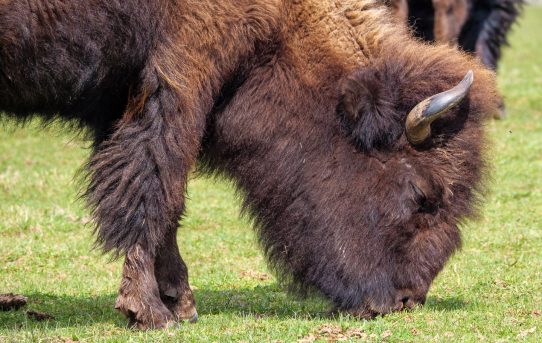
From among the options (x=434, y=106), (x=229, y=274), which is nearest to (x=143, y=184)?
(x=434, y=106)

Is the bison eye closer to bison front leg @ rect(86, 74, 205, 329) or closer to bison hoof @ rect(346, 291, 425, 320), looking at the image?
bison hoof @ rect(346, 291, 425, 320)

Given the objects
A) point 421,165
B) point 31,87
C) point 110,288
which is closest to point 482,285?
point 421,165

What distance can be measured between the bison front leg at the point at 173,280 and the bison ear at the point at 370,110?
131cm

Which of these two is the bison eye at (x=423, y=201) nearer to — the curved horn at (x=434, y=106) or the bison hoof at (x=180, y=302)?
the curved horn at (x=434, y=106)

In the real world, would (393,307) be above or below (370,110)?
below

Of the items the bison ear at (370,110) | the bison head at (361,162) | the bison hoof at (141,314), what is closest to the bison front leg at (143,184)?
the bison hoof at (141,314)

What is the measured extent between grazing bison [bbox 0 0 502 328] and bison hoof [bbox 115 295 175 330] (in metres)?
0.01

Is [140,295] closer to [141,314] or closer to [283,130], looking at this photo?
[141,314]

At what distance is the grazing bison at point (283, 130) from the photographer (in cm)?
612

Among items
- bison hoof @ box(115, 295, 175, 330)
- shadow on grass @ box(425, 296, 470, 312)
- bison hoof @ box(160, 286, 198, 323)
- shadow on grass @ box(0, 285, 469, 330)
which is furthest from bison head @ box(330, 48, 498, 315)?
bison hoof @ box(115, 295, 175, 330)

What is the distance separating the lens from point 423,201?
6.39 meters

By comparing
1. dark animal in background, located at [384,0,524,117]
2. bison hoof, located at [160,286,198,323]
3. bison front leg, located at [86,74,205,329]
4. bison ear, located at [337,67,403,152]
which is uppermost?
bison ear, located at [337,67,403,152]

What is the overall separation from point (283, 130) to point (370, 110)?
0.56 meters

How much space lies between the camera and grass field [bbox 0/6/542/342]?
6.01m
